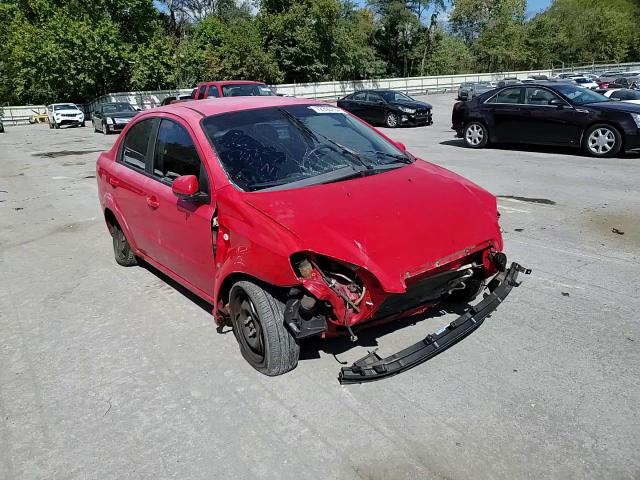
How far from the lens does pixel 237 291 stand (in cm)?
353

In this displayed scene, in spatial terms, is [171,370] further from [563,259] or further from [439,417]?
[563,259]

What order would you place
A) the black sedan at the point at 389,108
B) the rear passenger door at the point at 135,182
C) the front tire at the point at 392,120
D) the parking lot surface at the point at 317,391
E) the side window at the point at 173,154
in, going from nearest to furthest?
the parking lot surface at the point at 317,391
the side window at the point at 173,154
the rear passenger door at the point at 135,182
the black sedan at the point at 389,108
the front tire at the point at 392,120

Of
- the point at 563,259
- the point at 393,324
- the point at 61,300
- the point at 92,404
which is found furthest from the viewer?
the point at 563,259

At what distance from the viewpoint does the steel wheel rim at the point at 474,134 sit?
44.5ft

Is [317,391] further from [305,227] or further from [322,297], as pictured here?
[305,227]

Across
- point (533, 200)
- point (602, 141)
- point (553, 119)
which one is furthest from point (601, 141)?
point (533, 200)

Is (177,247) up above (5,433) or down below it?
above

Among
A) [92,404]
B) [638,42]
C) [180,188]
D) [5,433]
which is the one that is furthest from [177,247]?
[638,42]

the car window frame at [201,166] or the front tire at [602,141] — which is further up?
the car window frame at [201,166]

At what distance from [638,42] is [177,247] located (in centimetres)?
8713

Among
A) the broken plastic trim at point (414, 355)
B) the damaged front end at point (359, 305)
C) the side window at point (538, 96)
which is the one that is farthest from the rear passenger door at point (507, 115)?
the damaged front end at point (359, 305)

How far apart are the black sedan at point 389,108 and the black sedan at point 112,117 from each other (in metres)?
10.4

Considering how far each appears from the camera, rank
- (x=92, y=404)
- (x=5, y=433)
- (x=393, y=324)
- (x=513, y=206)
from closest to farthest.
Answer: (x=5, y=433)
(x=92, y=404)
(x=393, y=324)
(x=513, y=206)

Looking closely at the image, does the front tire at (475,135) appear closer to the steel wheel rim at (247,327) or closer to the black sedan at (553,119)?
the black sedan at (553,119)
